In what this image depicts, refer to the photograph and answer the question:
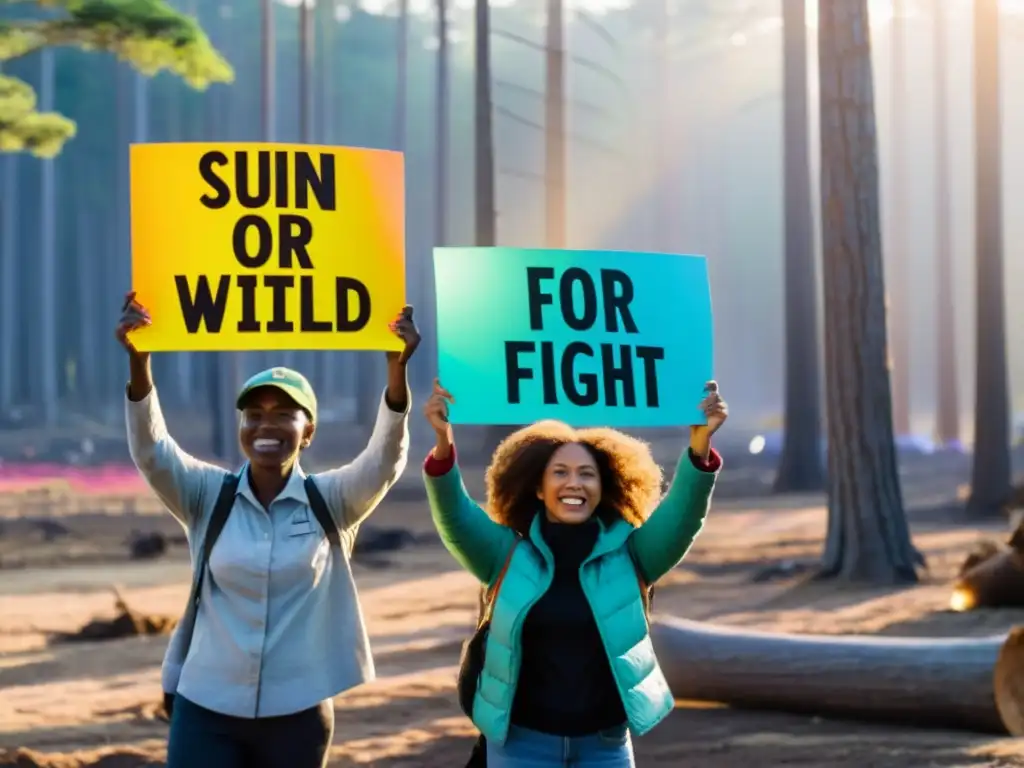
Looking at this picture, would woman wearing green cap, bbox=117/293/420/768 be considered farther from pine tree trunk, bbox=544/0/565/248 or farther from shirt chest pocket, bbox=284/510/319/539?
pine tree trunk, bbox=544/0/565/248

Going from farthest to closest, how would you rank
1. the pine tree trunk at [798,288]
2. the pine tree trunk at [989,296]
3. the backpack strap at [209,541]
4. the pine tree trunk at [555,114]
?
1. the pine tree trunk at [555,114]
2. the pine tree trunk at [798,288]
3. the pine tree trunk at [989,296]
4. the backpack strap at [209,541]

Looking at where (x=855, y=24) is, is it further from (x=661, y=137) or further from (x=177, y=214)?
(x=661, y=137)

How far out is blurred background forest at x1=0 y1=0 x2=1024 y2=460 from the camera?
45.5 m

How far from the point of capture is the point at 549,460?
4023 millimetres

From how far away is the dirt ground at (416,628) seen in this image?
7.43 metres

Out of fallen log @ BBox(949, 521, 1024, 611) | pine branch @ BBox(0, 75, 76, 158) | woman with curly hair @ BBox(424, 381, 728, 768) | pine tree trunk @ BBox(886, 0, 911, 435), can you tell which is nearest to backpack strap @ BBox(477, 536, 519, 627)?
woman with curly hair @ BBox(424, 381, 728, 768)

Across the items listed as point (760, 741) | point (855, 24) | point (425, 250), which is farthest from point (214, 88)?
point (760, 741)

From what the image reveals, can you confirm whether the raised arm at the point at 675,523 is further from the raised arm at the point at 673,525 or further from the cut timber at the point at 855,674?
the cut timber at the point at 855,674

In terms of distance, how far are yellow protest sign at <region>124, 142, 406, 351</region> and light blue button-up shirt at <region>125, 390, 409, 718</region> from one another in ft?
1.66

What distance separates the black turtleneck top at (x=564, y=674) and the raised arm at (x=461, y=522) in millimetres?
229

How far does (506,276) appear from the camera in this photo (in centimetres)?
440

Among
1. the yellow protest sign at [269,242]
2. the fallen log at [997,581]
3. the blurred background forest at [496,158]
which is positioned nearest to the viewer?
the yellow protest sign at [269,242]

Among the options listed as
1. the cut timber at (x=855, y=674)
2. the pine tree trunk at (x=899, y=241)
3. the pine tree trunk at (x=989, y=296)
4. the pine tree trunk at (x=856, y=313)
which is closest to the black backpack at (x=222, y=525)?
the cut timber at (x=855, y=674)

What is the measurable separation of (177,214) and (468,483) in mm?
25362
